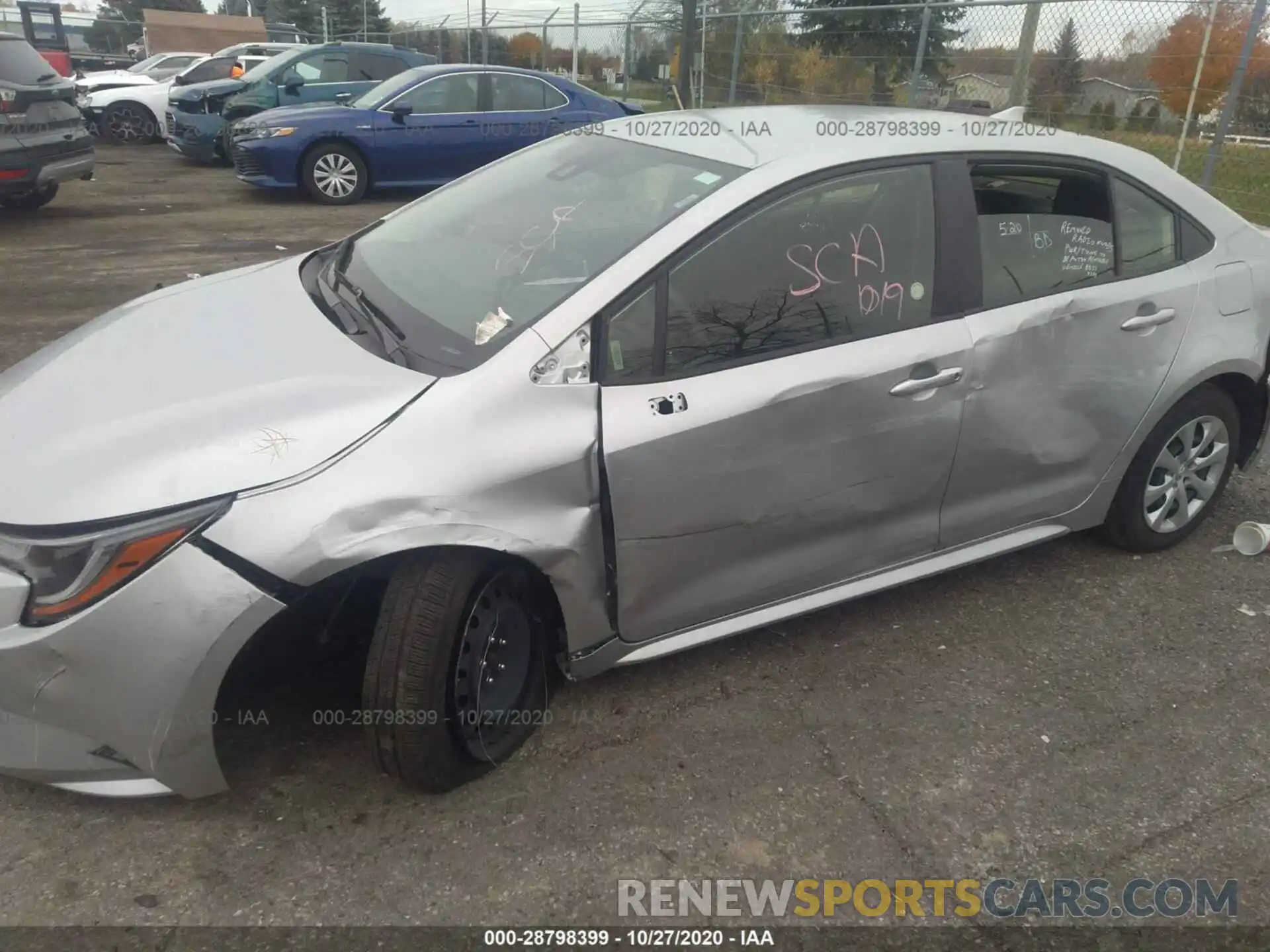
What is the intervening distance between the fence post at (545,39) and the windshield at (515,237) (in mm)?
16337

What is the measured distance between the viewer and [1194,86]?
8.68 meters

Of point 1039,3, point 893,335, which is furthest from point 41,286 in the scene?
point 1039,3

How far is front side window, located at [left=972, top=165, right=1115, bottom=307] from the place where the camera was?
10.1 ft

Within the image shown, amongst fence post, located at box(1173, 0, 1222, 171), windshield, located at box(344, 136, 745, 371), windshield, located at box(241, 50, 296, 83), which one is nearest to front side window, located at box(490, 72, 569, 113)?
windshield, located at box(241, 50, 296, 83)

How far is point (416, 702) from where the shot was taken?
229 centimetres

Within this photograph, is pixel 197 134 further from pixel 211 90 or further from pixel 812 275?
pixel 812 275

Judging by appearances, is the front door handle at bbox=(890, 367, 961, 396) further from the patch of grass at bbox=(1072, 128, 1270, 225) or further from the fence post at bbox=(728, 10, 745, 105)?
the fence post at bbox=(728, 10, 745, 105)

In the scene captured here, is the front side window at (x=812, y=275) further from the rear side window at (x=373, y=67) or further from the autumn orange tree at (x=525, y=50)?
the autumn orange tree at (x=525, y=50)

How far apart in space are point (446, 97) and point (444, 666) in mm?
9965

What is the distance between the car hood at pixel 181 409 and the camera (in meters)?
2.12

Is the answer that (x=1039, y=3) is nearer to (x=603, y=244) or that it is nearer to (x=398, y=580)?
(x=603, y=244)

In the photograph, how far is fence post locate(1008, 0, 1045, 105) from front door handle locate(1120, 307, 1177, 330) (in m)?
6.83

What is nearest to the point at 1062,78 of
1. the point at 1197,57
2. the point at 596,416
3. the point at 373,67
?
the point at 1197,57

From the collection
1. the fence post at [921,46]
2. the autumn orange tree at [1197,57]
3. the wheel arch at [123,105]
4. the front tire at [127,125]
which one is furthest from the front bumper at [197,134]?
the autumn orange tree at [1197,57]
